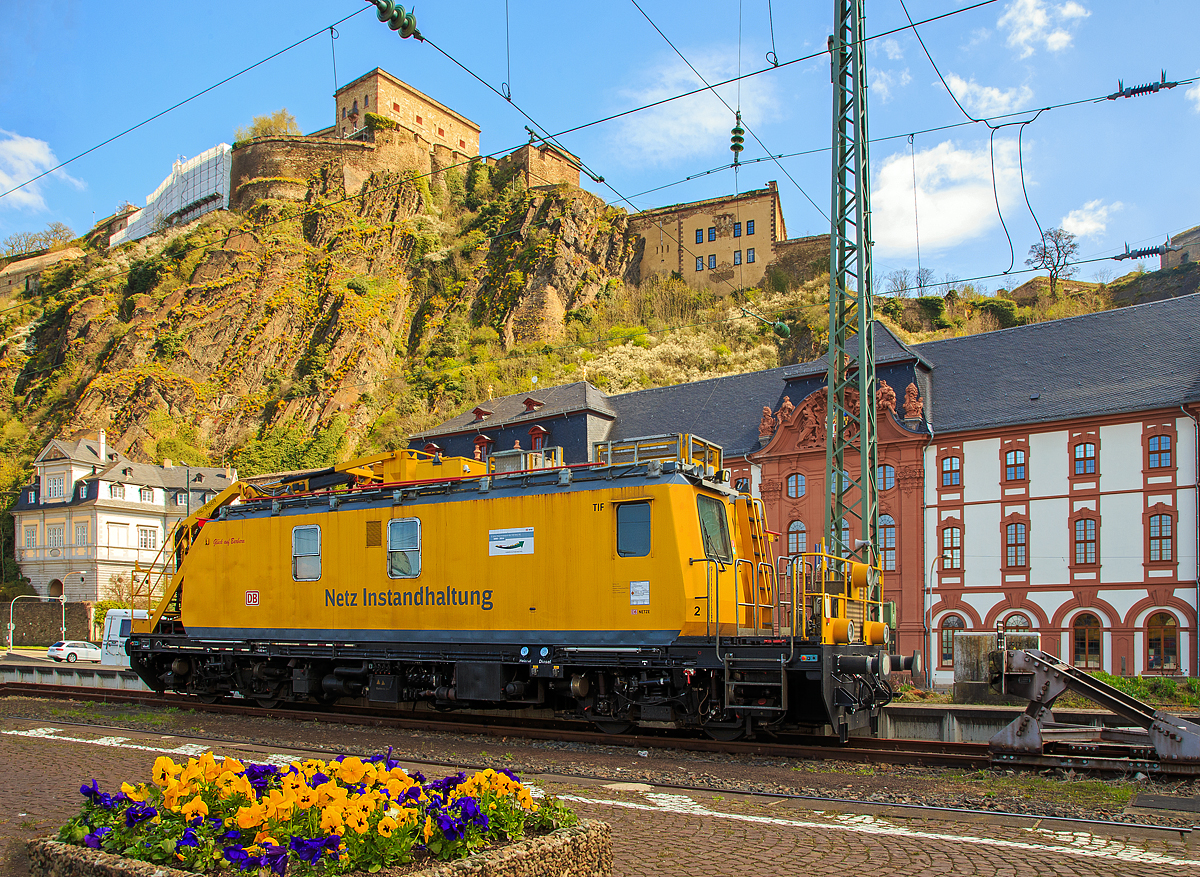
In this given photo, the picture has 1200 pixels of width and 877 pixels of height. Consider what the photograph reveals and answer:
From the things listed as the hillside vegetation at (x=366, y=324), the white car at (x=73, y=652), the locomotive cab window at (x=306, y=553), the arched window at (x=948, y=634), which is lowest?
the white car at (x=73, y=652)

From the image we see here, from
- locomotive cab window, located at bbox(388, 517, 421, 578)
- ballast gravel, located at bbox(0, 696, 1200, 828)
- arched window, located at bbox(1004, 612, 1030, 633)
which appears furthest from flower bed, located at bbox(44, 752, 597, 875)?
arched window, located at bbox(1004, 612, 1030, 633)

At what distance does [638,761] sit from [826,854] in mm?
4779

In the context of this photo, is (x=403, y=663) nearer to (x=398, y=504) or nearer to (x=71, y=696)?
(x=398, y=504)

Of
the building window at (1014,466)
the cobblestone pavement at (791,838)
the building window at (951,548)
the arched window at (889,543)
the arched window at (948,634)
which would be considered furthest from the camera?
the arched window at (889,543)

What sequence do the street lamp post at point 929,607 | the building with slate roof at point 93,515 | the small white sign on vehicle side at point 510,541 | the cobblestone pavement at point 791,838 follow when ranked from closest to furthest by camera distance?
the cobblestone pavement at point 791,838 → the small white sign on vehicle side at point 510,541 → the street lamp post at point 929,607 → the building with slate roof at point 93,515

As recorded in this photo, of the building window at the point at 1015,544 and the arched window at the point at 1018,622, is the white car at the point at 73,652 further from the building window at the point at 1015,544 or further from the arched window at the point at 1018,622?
the building window at the point at 1015,544

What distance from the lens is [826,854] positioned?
263 inches

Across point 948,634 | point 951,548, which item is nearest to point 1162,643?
point 948,634

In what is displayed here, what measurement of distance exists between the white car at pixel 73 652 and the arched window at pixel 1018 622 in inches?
1541

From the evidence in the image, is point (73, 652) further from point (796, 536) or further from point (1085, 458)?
point (1085, 458)

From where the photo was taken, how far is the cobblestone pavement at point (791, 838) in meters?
6.30

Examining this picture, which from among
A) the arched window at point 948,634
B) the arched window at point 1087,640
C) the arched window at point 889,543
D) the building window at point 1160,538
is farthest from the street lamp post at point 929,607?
the building window at point 1160,538

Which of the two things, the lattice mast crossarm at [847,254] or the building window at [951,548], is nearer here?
the lattice mast crossarm at [847,254]

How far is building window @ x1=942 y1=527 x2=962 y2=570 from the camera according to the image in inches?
1351
